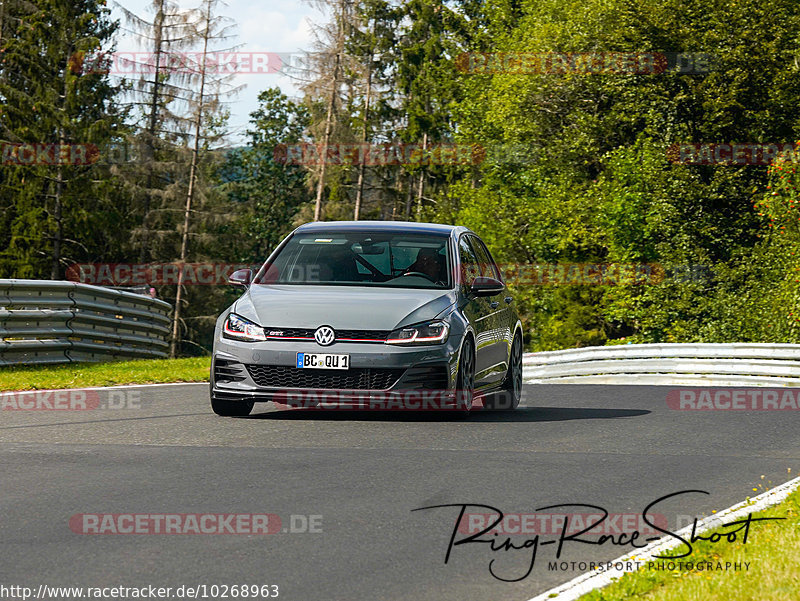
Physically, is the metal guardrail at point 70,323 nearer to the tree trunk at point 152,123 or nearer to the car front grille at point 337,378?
the car front grille at point 337,378

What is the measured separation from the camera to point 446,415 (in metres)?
11.5

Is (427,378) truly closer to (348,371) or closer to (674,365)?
(348,371)

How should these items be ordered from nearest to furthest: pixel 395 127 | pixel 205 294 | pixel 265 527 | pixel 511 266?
pixel 265 527 → pixel 511 266 → pixel 205 294 → pixel 395 127

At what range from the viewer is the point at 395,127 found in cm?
6812

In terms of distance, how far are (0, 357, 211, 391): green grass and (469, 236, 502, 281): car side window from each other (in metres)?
4.57

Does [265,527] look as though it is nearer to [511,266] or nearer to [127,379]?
[127,379]

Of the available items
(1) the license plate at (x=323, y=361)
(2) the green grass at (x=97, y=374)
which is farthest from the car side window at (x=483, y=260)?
(2) the green grass at (x=97, y=374)

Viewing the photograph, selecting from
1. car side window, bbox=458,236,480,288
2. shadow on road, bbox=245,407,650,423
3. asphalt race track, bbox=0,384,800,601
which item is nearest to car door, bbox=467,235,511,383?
car side window, bbox=458,236,480,288

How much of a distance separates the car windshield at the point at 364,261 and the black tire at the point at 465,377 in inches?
26.6

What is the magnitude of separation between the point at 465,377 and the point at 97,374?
21.7 feet

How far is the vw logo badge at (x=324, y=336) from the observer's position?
1038cm

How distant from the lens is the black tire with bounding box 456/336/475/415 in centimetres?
1083

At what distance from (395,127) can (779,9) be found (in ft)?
94.7

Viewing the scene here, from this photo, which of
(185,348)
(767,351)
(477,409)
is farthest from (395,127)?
(477,409)
